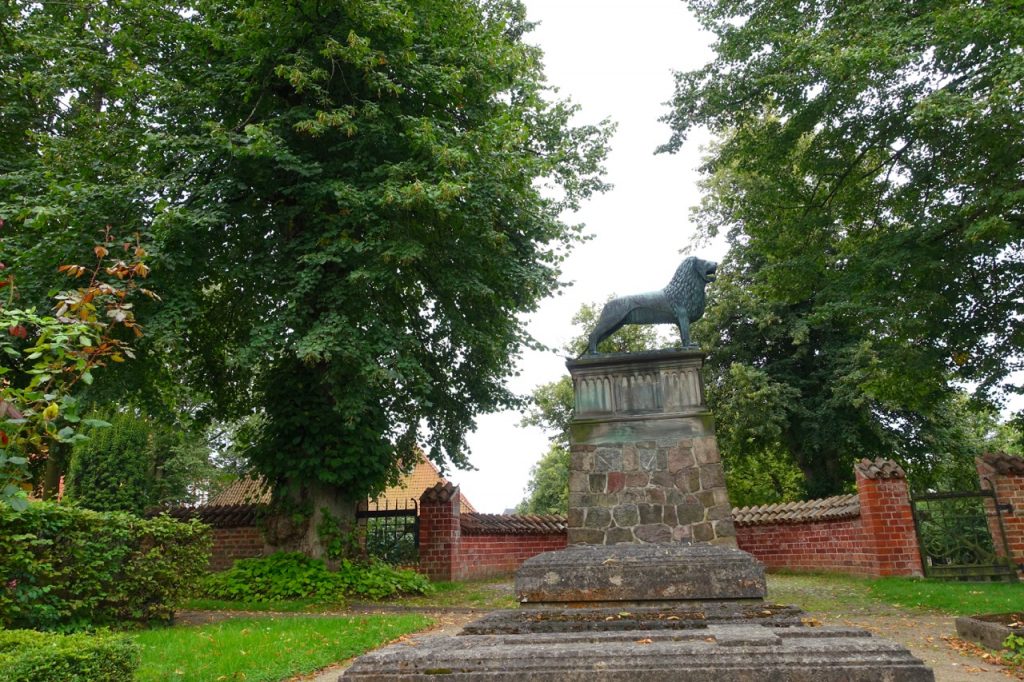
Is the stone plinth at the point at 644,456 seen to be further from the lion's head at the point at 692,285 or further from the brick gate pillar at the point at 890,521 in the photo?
the brick gate pillar at the point at 890,521

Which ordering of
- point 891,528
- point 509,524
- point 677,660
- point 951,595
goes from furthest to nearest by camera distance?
point 509,524, point 891,528, point 951,595, point 677,660

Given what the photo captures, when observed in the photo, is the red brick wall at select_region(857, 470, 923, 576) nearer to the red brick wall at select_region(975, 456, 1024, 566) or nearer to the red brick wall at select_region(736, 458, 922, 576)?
the red brick wall at select_region(736, 458, 922, 576)

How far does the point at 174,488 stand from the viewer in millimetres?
24281

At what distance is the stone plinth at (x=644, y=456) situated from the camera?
24.1ft

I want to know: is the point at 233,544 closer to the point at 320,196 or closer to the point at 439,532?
the point at 439,532

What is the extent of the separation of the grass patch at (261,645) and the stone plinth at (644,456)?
2.49 meters

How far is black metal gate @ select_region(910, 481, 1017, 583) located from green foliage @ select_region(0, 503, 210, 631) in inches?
463

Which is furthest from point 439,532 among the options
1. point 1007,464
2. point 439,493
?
point 1007,464

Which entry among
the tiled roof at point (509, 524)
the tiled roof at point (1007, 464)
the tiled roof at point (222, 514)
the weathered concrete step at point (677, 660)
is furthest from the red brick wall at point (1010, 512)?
the tiled roof at point (222, 514)

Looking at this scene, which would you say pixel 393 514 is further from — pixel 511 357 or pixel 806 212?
pixel 806 212

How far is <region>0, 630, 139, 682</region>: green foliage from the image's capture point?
142 inches

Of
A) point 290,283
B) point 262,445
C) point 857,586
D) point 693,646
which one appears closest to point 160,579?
point 262,445

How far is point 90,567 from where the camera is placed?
7285 mm

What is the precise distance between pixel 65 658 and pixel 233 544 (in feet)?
34.2
